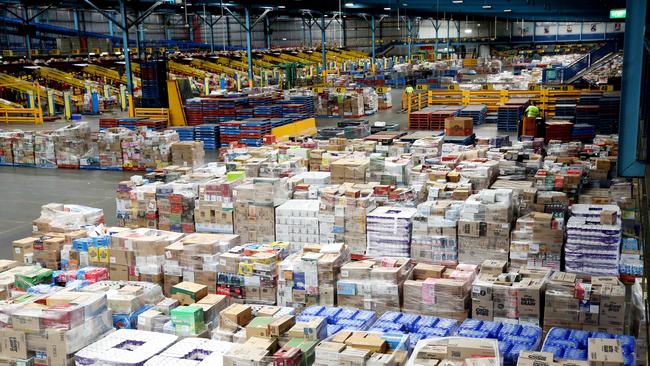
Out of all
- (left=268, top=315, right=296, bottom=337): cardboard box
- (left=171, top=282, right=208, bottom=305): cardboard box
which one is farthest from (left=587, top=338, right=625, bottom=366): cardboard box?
(left=171, top=282, right=208, bottom=305): cardboard box

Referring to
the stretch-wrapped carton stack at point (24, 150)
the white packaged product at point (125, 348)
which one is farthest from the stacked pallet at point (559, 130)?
the white packaged product at point (125, 348)

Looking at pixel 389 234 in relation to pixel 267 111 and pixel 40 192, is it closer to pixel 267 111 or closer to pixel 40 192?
pixel 40 192

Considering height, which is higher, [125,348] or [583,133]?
[583,133]

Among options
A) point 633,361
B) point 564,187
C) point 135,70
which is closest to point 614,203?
point 564,187

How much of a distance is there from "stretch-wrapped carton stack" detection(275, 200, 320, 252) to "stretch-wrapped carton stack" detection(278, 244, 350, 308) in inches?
70.3

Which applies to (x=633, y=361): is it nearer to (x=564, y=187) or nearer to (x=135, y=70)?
(x=564, y=187)

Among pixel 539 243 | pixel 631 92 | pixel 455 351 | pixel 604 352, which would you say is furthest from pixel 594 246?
pixel 455 351

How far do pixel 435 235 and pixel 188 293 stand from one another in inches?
147

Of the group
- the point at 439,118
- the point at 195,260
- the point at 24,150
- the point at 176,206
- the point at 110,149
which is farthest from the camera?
the point at 439,118

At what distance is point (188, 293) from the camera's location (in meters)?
7.10

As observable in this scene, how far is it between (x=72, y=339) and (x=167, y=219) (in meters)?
5.18

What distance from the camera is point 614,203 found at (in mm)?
10430

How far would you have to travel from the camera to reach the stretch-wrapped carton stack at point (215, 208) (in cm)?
1041

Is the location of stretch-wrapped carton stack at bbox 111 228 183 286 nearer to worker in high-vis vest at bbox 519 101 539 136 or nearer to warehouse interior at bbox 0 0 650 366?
warehouse interior at bbox 0 0 650 366
